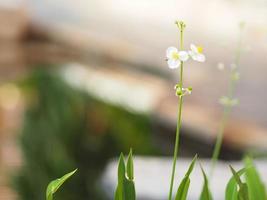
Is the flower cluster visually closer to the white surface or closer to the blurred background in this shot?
the blurred background

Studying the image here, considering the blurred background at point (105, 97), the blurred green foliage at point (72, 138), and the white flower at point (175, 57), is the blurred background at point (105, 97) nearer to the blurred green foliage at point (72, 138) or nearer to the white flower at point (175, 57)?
the blurred green foliage at point (72, 138)

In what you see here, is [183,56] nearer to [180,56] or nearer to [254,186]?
[180,56]

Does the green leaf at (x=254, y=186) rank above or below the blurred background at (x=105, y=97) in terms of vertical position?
above

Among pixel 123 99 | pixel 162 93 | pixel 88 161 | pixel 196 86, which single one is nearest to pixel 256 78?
pixel 196 86

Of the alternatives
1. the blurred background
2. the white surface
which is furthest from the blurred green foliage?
the white surface

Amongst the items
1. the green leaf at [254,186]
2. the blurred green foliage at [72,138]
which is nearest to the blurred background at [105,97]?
the blurred green foliage at [72,138]

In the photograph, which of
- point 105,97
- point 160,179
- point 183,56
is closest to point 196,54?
point 183,56

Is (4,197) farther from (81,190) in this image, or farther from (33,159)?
(81,190)
